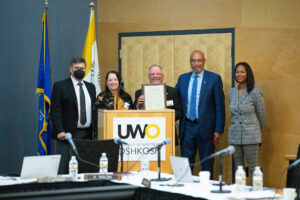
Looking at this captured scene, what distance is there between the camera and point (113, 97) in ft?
18.4

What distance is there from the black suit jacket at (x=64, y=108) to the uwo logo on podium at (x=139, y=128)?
0.94m

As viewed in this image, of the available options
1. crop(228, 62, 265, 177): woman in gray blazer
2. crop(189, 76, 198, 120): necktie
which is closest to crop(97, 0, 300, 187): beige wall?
crop(228, 62, 265, 177): woman in gray blazer

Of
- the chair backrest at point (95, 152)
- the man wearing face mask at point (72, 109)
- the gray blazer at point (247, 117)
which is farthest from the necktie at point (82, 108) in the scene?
the gray blazer at point (247, 117)

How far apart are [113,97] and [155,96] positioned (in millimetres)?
604

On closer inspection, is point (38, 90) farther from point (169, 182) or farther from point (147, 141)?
point (169, 182)

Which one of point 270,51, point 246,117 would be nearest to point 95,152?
point 246,117

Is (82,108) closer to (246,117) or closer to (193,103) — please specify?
(193,103)

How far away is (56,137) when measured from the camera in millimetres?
5781

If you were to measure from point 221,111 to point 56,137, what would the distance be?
1.97m

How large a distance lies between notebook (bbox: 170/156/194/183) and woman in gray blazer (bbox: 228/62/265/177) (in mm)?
2526

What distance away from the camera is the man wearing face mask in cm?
577

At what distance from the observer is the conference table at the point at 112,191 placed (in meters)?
3.18

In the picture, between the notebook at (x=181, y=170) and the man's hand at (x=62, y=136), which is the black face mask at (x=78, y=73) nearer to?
the man's hand at (x=62, y=136)

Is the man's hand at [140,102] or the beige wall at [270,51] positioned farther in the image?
the beige wall at [270,51]
